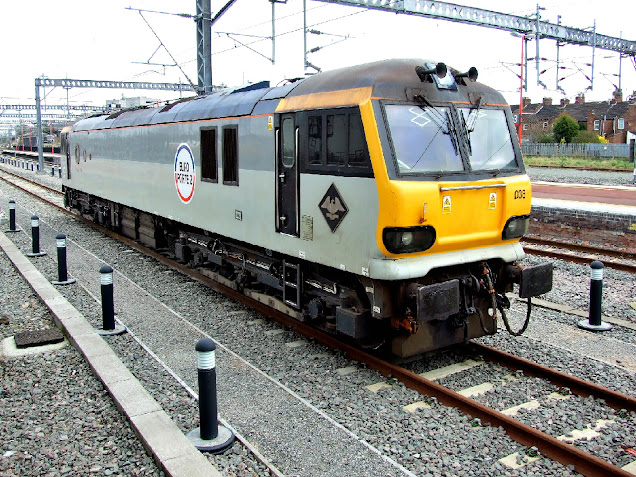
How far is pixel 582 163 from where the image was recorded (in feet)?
143

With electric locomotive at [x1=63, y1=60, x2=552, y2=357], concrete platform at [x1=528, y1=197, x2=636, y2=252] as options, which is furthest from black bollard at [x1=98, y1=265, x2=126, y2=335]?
concrete platform at [x1=528, y1=197, x2=636, y2=252]

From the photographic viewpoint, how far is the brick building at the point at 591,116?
2334 inches

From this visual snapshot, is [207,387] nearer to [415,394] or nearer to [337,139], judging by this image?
[415,394]

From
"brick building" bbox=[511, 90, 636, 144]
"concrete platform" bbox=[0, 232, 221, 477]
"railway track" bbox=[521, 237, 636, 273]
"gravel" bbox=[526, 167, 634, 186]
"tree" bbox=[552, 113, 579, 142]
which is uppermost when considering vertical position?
"brick building" bbox=[511, 90, 636, 144]

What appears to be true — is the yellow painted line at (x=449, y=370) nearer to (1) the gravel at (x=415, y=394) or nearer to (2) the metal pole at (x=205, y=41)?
(1) the gravel at (x=415, y=394)

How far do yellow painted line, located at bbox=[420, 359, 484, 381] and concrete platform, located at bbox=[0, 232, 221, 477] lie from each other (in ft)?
9.41

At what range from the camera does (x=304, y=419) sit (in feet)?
18.9

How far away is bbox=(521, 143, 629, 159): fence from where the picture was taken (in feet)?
150

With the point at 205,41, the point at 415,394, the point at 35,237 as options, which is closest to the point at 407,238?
the point at 415,394

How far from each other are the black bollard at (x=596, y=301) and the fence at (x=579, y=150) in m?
39.5

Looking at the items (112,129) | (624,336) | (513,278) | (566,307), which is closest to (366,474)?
(513,278)

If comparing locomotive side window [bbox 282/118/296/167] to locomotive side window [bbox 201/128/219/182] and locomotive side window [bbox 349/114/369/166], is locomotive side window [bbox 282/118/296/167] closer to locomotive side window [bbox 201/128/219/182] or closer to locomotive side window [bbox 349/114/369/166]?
locomotive side window [bbox 349/114/369/166]

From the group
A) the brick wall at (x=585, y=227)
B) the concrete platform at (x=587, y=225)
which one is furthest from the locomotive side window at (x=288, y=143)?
the concrete platform at (x=587, y=225)

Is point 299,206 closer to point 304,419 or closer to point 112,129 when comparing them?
point 304,419
